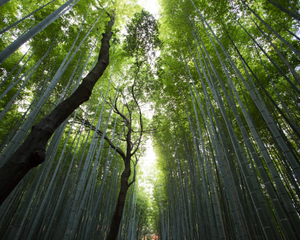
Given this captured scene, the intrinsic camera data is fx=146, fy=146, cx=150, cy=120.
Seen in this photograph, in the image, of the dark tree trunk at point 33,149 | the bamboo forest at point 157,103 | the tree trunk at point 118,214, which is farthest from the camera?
the tree trunk at point 118,214

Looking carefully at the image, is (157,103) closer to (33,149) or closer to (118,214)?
(118,214)

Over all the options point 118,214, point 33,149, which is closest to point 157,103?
point 118,214

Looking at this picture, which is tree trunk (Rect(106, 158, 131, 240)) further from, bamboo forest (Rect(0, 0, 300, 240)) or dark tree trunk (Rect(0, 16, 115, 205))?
dark tree trunk (Rect(0, 16, 115, 205))

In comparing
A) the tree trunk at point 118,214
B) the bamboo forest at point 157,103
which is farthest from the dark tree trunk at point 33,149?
the tree trunk at point 118,214

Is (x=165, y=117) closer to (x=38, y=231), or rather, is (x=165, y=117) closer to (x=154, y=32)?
(x=154, y=32)

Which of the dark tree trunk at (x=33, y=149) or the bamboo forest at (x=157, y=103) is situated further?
the bamboo forest at (x=157, y=103)

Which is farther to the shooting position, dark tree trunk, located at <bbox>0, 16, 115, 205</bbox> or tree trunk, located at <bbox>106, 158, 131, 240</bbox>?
tree trunk, located at <bbox>106, 158, 131, 240</bbox>

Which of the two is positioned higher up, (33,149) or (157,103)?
(157,103)

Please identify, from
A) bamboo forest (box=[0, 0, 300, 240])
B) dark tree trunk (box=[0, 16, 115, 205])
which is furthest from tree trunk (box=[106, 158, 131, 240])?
dark tree trunk (box=[0, 16, 115, 205])

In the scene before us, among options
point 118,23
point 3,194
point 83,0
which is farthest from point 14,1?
point 3,194

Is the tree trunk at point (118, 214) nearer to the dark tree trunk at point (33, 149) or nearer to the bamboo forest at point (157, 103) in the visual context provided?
the bamboo forest at point (157, 103)

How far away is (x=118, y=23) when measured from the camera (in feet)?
10.2

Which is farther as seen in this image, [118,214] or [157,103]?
[157,103]

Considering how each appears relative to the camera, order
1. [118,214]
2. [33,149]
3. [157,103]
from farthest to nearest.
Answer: [157,103], [118,214], [33,149]
